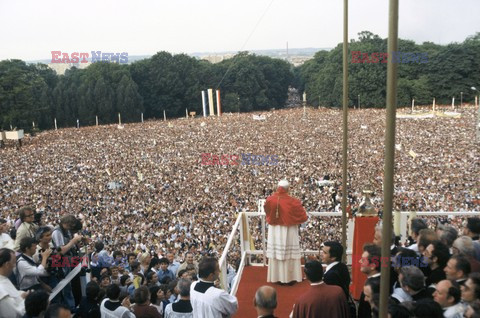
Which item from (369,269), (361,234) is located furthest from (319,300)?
(361,234)

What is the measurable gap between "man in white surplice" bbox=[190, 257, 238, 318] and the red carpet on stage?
126 centimetres

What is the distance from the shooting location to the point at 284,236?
601 centimetres

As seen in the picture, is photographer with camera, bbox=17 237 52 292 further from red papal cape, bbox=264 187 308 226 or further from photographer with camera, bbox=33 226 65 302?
red papal cape, bbox=264 187 308 226

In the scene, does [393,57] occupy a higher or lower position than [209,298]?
higher

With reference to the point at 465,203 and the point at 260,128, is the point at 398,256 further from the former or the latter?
the point at 260,128

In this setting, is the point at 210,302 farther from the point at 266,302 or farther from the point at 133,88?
the point at 133,88

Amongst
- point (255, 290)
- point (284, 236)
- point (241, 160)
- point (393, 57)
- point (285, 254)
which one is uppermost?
point (393, 57)

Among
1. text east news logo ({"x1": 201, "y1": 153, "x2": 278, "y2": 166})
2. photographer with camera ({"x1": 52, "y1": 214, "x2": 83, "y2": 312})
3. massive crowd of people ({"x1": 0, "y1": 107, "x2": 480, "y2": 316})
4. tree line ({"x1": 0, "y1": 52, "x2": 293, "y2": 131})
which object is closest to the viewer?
photographer with camera ({"x1": 52, "y1": 214, "x2": 83, "y2": 312})

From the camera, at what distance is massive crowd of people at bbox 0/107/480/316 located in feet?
47.5

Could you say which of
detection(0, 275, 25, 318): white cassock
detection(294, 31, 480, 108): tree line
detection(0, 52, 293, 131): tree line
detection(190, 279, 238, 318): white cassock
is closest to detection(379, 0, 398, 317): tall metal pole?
detection(190, 279, 238, 318): white cassock

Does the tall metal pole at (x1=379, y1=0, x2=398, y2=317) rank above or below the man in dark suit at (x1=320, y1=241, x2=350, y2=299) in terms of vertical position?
above

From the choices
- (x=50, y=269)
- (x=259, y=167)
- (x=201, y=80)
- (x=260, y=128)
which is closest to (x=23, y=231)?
(x=50, y=269)

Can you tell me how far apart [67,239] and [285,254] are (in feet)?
8.74

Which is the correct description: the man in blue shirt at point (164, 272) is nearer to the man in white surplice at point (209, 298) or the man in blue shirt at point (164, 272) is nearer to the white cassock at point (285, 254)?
the white cassock at point (285, 254)
